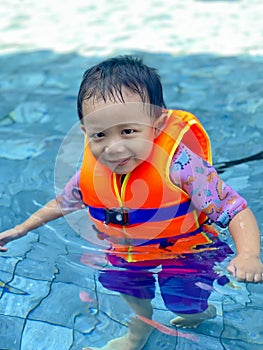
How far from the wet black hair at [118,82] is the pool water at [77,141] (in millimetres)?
705

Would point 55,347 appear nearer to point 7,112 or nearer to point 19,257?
point 19,257

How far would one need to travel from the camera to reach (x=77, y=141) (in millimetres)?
4180

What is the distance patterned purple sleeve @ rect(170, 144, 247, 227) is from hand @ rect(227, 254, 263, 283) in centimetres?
23

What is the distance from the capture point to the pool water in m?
2.50

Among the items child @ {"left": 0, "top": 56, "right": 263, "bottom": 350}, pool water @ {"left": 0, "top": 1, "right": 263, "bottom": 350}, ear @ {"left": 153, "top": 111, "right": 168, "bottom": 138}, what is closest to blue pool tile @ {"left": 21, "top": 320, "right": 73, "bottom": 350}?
pool water @ {"left": 0, "top": 1, "right": 263, "bottom": 350}

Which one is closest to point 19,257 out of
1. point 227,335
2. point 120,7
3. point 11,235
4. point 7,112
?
point 11,235

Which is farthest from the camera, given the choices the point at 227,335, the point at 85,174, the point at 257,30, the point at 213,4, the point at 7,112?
the point at 213,4

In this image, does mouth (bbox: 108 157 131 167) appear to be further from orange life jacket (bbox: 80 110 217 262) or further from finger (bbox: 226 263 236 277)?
finger (bbox: 226 263 236 277)

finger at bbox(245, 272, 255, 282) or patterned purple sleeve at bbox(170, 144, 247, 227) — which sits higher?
patterned purple sleeve at bbox(170, 144, 247, 227)

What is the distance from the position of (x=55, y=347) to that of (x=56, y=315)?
0.54ft

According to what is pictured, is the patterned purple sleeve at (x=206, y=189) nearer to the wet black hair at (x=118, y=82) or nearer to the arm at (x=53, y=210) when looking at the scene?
the wet black hair at (x=118, y=82)

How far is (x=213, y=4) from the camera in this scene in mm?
7043

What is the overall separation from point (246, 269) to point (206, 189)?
0.37 m

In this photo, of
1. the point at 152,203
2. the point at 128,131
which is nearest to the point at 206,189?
the point at 152,203
